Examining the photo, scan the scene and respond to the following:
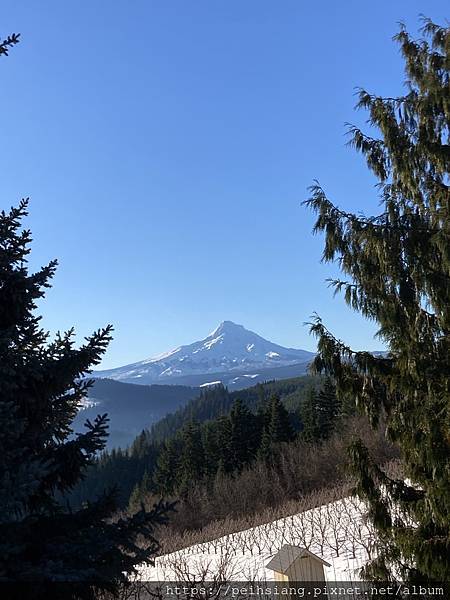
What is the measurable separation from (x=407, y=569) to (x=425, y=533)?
0.69m

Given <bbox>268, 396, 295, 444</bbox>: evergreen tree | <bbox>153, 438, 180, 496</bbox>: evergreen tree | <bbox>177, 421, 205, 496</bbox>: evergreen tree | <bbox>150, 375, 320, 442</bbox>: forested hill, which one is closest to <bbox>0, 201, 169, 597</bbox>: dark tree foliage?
<bbox>268, 396, 295, 444</bbox>: evergreen tree

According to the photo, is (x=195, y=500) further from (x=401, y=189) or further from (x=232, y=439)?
(x=401, y=189)

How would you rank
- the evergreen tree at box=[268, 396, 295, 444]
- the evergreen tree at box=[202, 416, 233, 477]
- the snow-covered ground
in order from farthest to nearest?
the evergreen tree at box=[202, 416, 233, 477] < the evergreen tree at box=[268, 396, 295, 444] < the snow-covered ground

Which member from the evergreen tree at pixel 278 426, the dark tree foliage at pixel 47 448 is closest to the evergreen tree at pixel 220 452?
the evergreen tree at pixel 278 426

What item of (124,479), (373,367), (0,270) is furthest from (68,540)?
(124,479)

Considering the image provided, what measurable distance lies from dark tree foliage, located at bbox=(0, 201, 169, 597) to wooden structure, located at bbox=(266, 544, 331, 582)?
5.87ft

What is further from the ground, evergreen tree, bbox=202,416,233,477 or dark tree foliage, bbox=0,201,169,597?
dark tree foliage, bbox=0,201,169,597

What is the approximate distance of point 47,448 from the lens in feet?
17.7

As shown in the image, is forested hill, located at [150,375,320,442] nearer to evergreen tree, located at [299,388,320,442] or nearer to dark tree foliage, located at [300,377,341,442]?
evergreen tree, located at [299,388,320,442]

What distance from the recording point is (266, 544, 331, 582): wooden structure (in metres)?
5.90

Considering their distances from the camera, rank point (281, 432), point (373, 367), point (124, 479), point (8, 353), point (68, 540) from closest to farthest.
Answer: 1. point (68, 540)
2. point (8, 353)
3. point (373, 367)
4. point (281, 432)
5. point (124, 479)

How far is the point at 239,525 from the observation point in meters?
30.1

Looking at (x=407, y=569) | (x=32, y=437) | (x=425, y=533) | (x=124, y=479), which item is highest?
(x=32, y=437)

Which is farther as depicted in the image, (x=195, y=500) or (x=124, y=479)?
(x=124, y=479)
